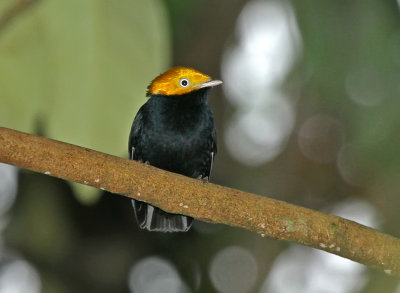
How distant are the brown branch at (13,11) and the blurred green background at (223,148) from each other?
0.09ft

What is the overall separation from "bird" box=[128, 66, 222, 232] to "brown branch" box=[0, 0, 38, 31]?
237 centimetres

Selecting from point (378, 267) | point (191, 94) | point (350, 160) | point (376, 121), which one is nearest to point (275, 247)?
point (350, 160)

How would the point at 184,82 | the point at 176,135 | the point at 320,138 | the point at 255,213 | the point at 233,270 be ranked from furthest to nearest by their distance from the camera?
1. the point at 233,270
2. the point at 320,138
3. the point at 184,82
4. the point at 176,135
5. the point at 255,213

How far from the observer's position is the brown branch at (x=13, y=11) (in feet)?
3.92

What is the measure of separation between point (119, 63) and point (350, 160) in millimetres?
4367

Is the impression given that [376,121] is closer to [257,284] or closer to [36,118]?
[36,118]

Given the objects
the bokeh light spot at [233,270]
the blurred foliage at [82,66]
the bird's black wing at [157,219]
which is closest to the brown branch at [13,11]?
the blurred foliage at [82,66]

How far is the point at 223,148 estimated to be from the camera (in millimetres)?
5680

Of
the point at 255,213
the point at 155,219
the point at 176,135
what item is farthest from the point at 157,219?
the point at 255,213

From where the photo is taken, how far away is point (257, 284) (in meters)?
5.35

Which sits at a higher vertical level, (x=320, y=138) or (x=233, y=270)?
(x=320, y=138)

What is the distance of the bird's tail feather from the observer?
3.54 m

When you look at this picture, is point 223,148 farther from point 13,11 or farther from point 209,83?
point 13,11

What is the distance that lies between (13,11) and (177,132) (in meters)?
2.51
